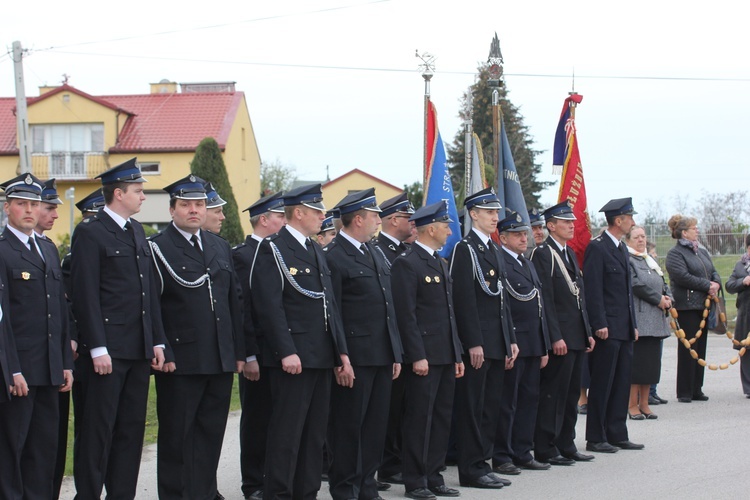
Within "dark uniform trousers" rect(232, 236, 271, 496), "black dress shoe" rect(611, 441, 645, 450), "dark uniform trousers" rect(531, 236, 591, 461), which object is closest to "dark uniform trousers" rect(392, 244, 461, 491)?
"dark uniform trousers" rect(232, 236, 271, 496)

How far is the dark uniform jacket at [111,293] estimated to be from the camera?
20.3 feet

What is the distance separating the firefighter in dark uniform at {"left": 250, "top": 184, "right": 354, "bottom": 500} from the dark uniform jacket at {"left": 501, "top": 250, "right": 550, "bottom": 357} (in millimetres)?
2162

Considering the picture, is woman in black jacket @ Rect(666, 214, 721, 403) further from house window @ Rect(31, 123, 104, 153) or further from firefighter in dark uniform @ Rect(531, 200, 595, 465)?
house window @ Rect(31, 123, 104, 153)

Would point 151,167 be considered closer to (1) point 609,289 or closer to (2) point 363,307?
(1) point 609,289

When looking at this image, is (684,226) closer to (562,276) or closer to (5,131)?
(562,276)

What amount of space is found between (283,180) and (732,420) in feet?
208

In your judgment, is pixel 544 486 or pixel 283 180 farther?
pixel 283 180

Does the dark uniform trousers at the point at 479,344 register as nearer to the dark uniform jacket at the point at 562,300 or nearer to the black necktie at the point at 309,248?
the dark uniform jacket at the point at 562,300

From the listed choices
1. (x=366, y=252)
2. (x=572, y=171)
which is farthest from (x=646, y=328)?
(x=366, y=252)

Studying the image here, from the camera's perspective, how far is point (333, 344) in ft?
22.3

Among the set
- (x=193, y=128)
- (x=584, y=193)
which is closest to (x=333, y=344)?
(x=584, y=193)

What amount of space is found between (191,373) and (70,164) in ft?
127

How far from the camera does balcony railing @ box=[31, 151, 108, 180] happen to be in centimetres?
4247

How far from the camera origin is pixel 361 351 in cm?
718
